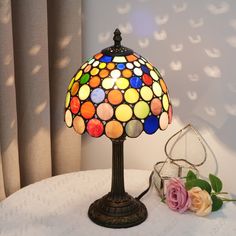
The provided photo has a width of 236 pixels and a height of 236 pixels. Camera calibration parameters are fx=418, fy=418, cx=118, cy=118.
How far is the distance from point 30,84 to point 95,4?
1.08 feet

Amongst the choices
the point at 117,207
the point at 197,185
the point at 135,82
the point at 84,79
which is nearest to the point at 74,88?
the point at 84,79

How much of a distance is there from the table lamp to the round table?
0.70ft

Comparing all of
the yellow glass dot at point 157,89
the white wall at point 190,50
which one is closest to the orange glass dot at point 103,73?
the yellow glass dot at point 157,89

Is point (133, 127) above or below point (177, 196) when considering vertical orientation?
above

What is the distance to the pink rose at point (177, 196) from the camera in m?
0.99

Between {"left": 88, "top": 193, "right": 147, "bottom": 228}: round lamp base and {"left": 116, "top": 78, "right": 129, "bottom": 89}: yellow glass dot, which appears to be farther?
{"left": 88, "top": 193, "right": 147, "bottom": 228}: round lamp base

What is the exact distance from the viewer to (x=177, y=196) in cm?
100

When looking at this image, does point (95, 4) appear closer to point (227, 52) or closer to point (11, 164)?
point (227, 52)

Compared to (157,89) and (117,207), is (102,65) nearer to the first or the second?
(157,89)

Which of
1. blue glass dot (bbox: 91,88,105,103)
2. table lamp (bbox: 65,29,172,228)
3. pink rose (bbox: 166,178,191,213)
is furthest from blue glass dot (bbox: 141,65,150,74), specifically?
pink rose (bbox: 166,178,191,213)

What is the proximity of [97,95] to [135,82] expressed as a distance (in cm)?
8

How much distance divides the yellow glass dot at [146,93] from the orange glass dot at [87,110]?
0.10 m

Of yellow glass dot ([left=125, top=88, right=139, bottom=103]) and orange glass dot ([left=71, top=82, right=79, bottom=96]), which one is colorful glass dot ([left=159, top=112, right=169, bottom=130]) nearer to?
yellow glass dot ([left=125, top=88, right=139, bottom=103])

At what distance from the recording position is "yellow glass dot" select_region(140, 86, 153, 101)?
33.4 inches
